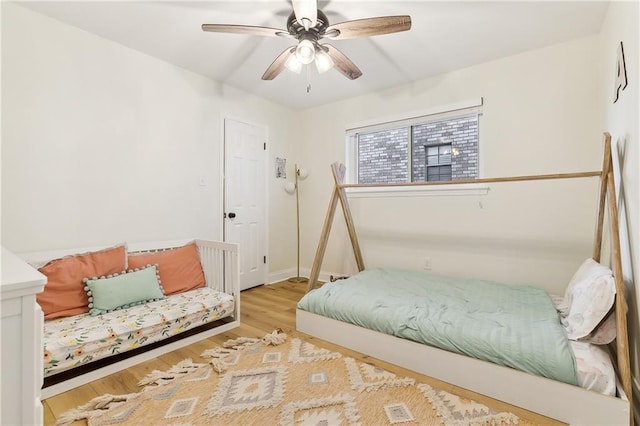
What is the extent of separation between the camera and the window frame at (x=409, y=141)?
3.01m

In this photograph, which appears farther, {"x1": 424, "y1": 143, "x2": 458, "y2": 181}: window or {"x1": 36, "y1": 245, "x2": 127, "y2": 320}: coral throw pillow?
{"x1": 424, "y1": 143, "x2": 458, "y2": 181}: window

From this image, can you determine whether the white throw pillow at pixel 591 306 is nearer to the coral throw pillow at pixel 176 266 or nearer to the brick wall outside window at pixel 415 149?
the brick wall outside window at pixel 415 149

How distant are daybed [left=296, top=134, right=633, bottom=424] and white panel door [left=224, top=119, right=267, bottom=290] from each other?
151 centimetres

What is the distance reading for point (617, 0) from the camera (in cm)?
190

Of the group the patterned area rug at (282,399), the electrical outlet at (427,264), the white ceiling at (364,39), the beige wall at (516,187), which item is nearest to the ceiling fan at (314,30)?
the white ceiling at (364,39)

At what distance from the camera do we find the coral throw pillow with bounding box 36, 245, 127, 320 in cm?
195

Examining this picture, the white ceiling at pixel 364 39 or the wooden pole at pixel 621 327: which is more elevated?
the white ceiling at pixel 364 39

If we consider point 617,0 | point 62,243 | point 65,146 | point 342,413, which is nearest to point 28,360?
point 342,413

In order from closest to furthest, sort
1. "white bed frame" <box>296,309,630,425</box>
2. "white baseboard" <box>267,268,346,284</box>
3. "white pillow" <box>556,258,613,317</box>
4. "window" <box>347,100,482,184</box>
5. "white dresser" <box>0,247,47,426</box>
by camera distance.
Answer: "white dresser" <box>0,247,47,426</box> < "white bed frame" <box>296,309,630,425</box> < "white pillow" <box>556,258,613,317</box> < "window" <box>347,100,482,184</box> < "white baseboard" <box>267,268,346,284</box>

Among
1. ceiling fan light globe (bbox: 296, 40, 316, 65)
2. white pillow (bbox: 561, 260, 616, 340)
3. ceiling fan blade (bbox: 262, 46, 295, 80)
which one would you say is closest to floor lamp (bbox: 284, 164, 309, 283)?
ceiling fan blade (bbox: 262, 46, 295, 80)

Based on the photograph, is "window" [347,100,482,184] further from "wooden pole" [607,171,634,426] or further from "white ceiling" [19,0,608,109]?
"wooden pole" [607,171,634,426]

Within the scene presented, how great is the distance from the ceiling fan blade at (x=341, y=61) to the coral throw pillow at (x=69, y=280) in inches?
90.6

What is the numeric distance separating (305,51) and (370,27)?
431mm

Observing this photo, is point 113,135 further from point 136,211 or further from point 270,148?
point 270,148
